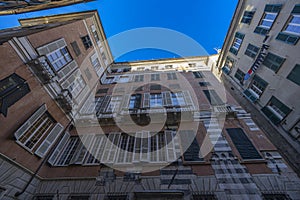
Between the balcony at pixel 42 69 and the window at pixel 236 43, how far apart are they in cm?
2285

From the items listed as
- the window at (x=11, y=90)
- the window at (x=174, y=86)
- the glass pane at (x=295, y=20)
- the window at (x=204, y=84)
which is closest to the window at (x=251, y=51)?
the glass pane at (x=295, y=20)

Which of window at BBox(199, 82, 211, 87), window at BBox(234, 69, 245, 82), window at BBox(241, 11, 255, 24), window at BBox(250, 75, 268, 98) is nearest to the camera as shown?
window at BBox(250, 75, 268, 98)

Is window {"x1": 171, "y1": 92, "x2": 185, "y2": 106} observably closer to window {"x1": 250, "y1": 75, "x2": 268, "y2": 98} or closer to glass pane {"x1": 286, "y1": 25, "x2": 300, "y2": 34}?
window {"x1": 250, "y1": 75, "x2": 268, "y2": 98}

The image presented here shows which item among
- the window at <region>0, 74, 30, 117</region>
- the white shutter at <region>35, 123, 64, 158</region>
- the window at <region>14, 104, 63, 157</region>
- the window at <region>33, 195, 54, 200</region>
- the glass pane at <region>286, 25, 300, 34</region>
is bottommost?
the window at <region>33, 195, 54, 200</region>

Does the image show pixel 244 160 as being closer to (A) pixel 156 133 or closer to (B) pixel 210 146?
(B) pixel 210 146

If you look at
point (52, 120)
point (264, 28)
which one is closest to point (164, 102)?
point (52, 120)

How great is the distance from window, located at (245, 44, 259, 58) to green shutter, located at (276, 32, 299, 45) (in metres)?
2.69

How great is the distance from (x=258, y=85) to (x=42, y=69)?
21172 millimetres

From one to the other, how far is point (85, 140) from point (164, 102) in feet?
29.6

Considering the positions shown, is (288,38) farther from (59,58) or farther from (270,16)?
(59,58)

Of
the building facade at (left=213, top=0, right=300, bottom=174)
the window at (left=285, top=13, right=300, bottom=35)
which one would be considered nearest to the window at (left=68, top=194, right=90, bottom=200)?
the building facade at (left=213, top=0, right=300, bottom=174)

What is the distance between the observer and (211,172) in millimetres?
7738

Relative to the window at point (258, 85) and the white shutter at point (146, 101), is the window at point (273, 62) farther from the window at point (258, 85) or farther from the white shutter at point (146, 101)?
the white shutter at point (146, 101)

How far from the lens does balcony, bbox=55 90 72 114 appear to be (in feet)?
36.0
